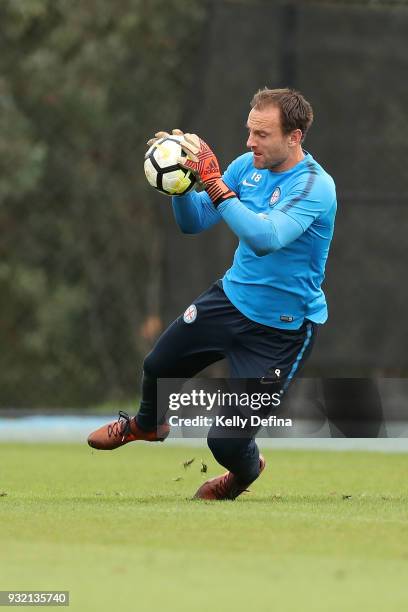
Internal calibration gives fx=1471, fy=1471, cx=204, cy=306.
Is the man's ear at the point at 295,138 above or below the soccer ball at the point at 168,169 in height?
above

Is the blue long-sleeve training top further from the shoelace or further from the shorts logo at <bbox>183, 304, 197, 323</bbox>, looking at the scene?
the shoelace

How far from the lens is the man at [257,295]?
729 centimetres

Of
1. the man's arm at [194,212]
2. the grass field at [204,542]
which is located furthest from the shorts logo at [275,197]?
the grass field at [204,542]

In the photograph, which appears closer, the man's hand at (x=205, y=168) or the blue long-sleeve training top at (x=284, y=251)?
the man's hand at (x=205, y=168)

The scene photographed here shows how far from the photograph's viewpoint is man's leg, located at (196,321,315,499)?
7270 mm

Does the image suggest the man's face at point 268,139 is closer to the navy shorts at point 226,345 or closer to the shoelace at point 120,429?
the navy shorts at point 226,345

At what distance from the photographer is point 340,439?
39.4 ft

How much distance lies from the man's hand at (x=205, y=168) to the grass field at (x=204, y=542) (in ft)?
4.92

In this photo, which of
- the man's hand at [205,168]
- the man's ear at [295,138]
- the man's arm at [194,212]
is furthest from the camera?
the man's arm at [194,212]

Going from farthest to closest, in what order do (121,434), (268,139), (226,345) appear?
(121,434) → (226,345) → (268,139)

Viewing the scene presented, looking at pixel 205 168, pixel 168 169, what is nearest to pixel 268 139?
pixel 205 168

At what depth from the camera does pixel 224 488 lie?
757 centimetres

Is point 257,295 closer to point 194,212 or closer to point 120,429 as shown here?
point 194,212

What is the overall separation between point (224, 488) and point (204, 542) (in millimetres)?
1773
